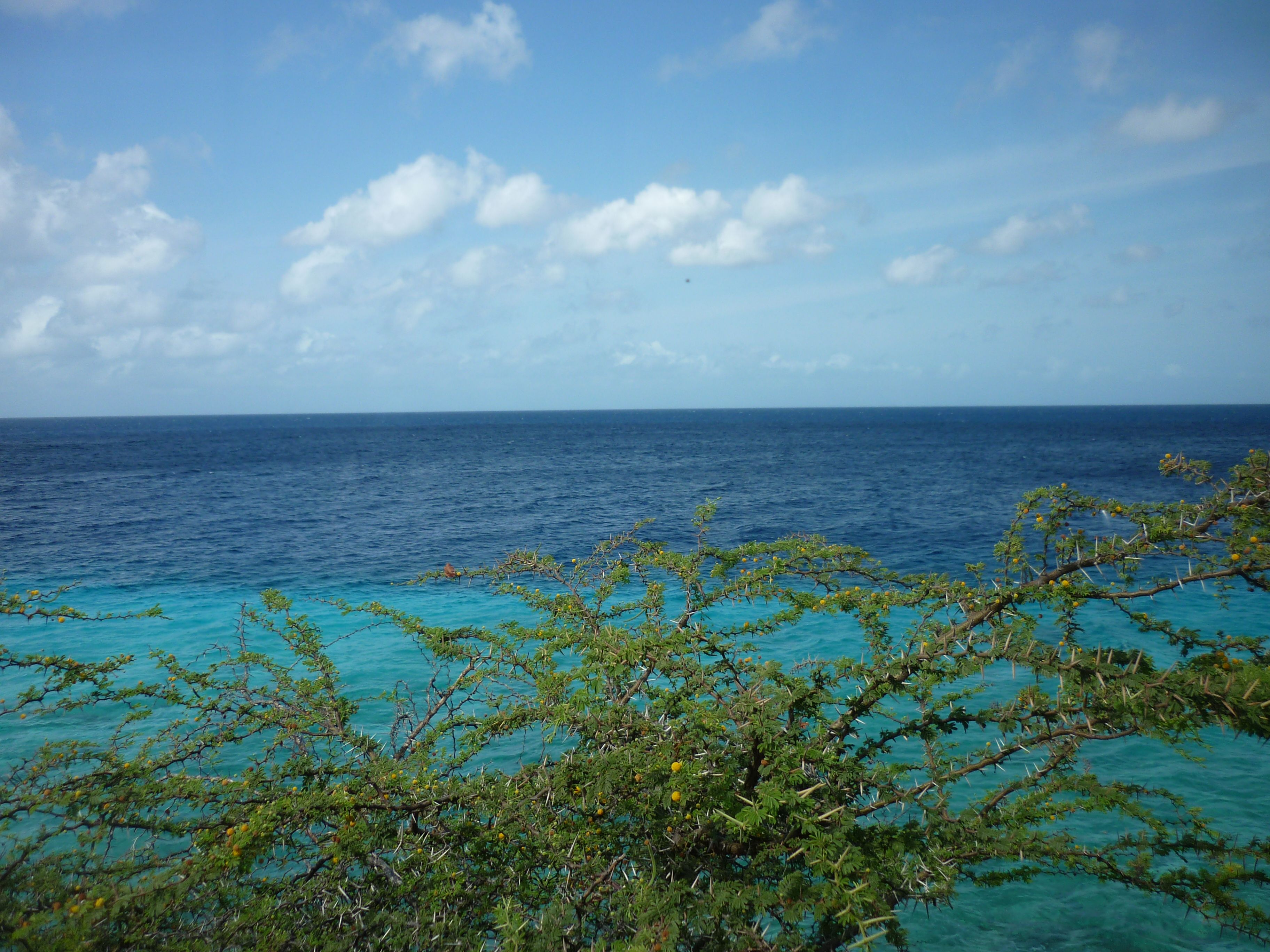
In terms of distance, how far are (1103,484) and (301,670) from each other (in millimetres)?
44488

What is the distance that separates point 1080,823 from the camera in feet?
26.6

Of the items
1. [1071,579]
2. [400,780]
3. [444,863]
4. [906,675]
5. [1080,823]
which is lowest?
[1080,823]

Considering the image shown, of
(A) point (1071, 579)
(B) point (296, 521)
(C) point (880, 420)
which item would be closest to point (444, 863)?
(A) point (1071, 579)

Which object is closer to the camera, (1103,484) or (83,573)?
(83,573)

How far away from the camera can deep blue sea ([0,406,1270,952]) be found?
838 centimetres

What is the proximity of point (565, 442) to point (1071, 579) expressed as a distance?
92034 millimetres

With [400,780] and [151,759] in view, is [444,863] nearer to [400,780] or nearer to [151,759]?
[400,780]

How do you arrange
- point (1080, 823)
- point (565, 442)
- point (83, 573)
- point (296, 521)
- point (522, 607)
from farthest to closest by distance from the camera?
point (565, 442)
point (296, 521)
point (83, 573)
point (522, 607)
point (1080, 823)

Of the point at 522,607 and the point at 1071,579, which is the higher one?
the point at 1071,579

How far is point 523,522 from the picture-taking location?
31188 millimetres

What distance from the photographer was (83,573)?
21141mm

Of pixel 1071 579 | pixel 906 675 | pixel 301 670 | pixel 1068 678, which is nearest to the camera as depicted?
pixel 1068 678

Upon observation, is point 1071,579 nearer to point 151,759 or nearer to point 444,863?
point 444,863

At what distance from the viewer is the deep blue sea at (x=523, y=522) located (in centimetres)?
838
